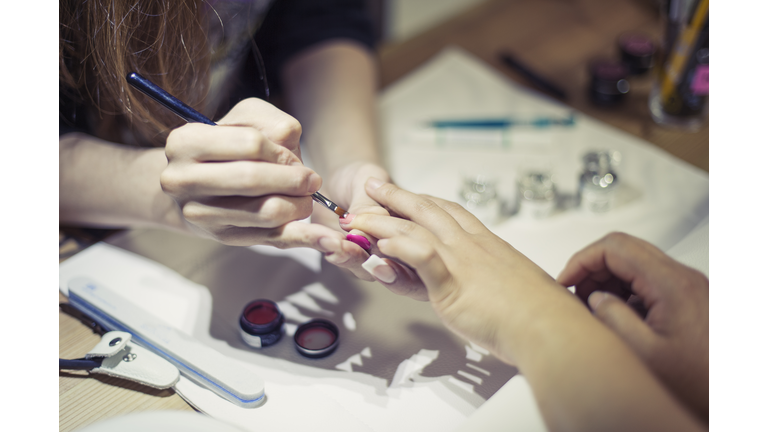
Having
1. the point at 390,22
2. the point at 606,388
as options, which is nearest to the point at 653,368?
the point at 606,388

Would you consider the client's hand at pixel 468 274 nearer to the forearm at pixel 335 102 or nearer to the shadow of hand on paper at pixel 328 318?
the shadow of hand on paper at pixel 328 318

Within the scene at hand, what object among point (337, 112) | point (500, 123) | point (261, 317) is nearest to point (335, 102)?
point (337, 112)

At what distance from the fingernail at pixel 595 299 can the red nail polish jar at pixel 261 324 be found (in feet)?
0.89

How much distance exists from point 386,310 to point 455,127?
12.6 inches

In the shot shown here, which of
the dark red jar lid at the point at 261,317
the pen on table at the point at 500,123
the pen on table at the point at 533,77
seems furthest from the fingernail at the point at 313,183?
the pen on table at the point at 533,77

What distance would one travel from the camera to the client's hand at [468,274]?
0.38 metres

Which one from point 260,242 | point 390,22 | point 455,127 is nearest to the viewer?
point 260,242

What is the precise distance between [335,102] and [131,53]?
298 millimetres

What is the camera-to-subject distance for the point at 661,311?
38 centimetres

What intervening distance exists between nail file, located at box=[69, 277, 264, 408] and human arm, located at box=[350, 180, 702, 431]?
0.52 feet

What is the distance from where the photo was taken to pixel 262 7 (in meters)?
0.74

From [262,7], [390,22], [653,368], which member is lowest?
[390,22]
